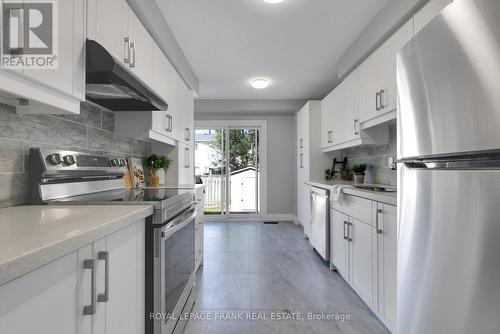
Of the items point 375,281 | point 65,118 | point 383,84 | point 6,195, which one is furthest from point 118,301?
point 383,84

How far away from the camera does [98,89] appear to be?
159 cm

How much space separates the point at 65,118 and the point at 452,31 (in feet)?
6.34

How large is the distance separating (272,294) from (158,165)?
169 cm

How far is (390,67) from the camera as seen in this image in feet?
6.79

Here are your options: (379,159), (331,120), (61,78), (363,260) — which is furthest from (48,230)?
A: (331,120)

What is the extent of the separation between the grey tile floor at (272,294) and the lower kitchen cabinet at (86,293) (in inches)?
36.4

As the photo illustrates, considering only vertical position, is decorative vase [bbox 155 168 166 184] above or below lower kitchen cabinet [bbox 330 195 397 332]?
above

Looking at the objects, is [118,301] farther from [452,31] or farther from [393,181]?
[393,181]

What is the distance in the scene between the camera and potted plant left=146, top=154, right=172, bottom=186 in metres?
2.73

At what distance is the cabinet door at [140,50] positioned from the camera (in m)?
1.75

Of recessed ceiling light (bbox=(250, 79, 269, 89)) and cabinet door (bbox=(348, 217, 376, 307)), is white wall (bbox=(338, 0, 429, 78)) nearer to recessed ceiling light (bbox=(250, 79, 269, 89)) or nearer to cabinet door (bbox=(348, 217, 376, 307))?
recessed ceiling light (bbox=(250, 79, 269, 89))

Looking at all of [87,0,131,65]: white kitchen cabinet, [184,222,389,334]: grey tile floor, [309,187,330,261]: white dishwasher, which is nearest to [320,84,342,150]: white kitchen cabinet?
[309,187,330,261]: white dishwasher

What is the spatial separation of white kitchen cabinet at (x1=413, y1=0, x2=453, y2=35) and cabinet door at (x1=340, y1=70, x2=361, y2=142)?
96cm

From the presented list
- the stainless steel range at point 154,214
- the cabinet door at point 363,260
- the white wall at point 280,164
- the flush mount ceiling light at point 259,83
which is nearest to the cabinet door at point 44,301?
the stainless steel range at point 154,214
